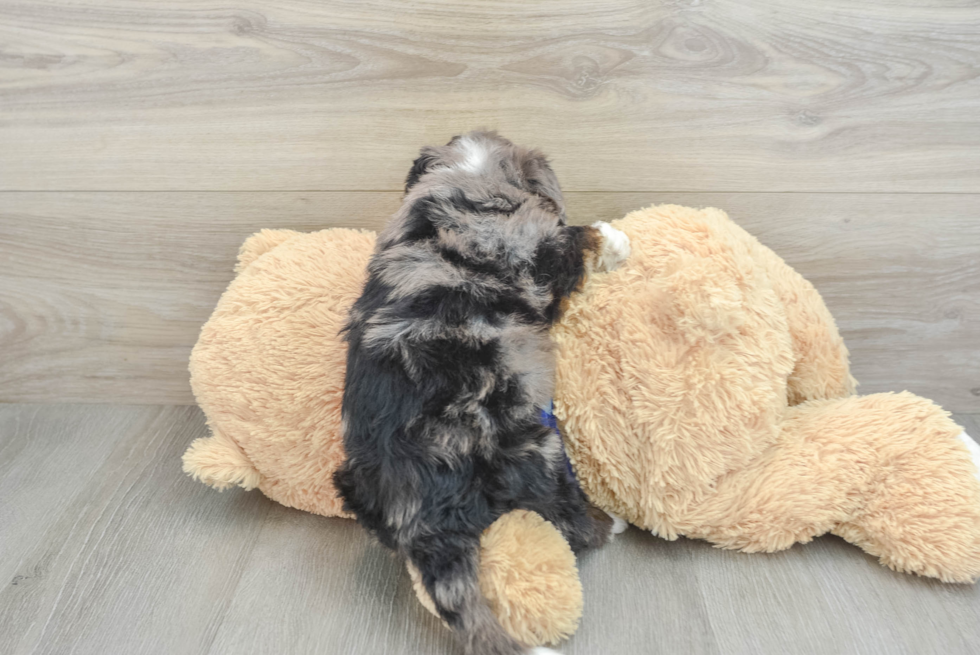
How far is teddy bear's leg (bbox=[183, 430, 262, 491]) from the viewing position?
34.6 inches

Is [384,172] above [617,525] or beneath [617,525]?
above

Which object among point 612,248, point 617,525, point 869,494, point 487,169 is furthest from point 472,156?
point 869,494

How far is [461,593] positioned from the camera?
653mm

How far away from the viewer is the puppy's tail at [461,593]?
647 millimetres

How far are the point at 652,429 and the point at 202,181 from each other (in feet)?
2.46

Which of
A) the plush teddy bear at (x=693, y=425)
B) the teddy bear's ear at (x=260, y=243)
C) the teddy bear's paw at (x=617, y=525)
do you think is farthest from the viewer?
the teddy bear's ear at (x=260, y=243)

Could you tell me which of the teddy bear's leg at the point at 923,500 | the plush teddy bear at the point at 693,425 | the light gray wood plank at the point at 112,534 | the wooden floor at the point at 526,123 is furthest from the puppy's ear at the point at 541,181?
the light gray wood plank at the point at 112,534

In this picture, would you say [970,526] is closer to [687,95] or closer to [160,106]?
[687,95]

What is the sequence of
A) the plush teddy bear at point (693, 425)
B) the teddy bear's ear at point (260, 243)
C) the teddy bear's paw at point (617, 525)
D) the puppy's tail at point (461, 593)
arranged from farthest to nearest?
the teddy bear's ear at point (260, 243) < the teddy bear's paw at point (617, 525) < the plush teddy bear at point (693, 425) < the puppy's tail at point (461, 593)

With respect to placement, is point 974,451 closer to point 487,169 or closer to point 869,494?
point 869,494

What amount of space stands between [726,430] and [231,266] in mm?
777

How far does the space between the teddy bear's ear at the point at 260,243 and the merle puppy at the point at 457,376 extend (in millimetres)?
290

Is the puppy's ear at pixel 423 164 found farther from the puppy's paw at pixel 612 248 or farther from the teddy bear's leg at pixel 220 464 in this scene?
the teddy bear's leg at pixel 220 464

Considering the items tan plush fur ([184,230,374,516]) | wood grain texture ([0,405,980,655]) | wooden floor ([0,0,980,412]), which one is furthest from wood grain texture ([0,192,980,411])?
wood grain texture ([0,405,980,655])
